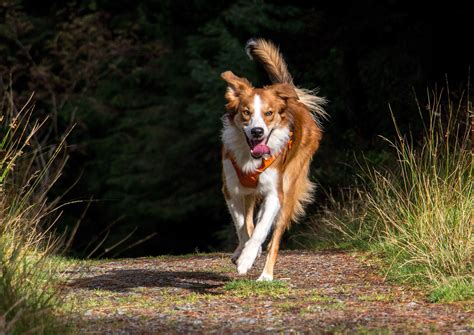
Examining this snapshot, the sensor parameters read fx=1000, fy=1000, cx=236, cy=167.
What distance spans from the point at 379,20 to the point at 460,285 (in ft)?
34.1

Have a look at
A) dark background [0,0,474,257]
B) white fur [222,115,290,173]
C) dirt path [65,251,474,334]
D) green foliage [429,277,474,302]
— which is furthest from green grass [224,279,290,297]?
dark background [0,0,474,257]

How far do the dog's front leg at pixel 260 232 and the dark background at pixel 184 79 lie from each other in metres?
6.62

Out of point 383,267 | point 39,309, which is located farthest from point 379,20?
point 39,309

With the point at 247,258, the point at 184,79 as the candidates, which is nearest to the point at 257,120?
the point at 247,258

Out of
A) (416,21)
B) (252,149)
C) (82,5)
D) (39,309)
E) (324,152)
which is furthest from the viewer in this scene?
(82,5)

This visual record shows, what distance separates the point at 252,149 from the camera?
27.1 ft

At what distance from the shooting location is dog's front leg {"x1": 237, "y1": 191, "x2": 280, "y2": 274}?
7.66m

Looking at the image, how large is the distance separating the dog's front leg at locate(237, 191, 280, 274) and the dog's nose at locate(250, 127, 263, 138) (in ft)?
1.71

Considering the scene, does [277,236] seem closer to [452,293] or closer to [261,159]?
[261,159]

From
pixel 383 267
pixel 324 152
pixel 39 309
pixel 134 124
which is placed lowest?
pixel 134 124

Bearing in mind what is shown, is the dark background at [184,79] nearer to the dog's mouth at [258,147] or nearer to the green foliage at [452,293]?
the dog's mouth at [258,147]

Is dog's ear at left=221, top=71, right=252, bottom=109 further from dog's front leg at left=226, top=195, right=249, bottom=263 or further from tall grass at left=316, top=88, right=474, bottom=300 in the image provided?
tall grass at left=316, top=88, right=474, bottom=300

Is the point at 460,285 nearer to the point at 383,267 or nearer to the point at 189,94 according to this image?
the point at 383,267

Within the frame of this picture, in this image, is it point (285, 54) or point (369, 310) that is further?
point (285, 54)
